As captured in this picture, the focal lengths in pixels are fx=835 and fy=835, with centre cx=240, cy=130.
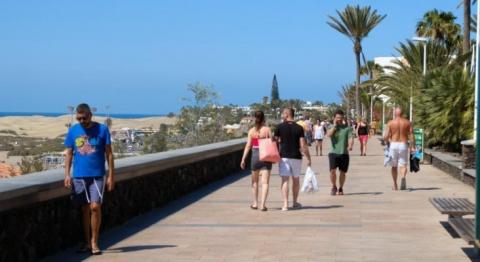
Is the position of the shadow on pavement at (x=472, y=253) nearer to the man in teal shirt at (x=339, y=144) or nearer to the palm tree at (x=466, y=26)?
the man in teal shirt at (x=339, y=144)

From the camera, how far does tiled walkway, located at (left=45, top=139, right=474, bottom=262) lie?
9367 mm

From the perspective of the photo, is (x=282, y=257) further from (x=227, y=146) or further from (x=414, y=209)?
(x=227, y=146)

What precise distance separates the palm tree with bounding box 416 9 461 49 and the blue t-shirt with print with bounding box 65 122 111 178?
53.2 metres

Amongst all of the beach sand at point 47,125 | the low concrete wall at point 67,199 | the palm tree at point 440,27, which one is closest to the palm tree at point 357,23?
the palm tree at point 440,27

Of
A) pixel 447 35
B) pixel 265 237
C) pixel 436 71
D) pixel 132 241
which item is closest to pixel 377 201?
pixel 265 237

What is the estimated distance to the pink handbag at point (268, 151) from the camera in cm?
1344

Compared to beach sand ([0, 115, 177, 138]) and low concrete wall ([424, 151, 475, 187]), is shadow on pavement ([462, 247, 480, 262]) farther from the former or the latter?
beach sand ([0, 115, 177, 138])

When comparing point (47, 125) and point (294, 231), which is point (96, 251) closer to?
point (294, 231)

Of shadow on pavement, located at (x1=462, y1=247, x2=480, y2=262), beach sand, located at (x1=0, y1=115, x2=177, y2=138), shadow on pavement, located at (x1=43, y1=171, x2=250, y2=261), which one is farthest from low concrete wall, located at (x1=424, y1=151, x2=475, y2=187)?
beach sand, located at (x1=0, y1=115, x2=177, y2=138)

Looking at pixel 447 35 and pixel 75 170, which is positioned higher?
pixel 447 35

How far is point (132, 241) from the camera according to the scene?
10.4m

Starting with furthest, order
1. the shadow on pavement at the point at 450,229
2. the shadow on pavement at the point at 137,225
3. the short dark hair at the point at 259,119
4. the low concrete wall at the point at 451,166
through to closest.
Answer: the low concrete wall at the point at 451,166, the short dark hair at the point at 259,119, the shadow on pavement at the point at 450,229, the shadow on pavement at the point at 137,225

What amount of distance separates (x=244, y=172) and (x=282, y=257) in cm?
1375

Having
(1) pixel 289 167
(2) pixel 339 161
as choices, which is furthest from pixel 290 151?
(2) pixel 339 161
